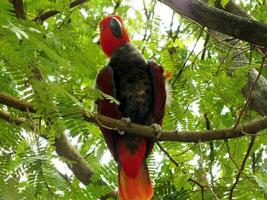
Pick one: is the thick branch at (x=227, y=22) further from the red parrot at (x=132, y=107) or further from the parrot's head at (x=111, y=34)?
the parrot's head at (x=111, y=34)

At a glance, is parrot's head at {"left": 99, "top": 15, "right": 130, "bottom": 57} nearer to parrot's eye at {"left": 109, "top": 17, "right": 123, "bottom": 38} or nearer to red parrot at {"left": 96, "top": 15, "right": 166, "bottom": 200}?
parrot's eye at {"left": 109, "top": 17, "right": 123, "bottom": 38}

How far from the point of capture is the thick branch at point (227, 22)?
226cm

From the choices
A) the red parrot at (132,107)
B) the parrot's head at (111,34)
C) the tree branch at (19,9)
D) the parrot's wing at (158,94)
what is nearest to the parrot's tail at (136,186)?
the red parrot at (132,107)

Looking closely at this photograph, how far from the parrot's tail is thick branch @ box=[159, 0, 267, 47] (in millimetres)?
1244

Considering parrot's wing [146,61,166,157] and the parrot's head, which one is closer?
parrot's wing [146,61,166,157]

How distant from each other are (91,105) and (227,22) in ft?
4.97

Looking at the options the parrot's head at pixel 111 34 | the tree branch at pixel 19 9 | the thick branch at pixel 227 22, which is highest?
the parrot's head at pixel 111 34

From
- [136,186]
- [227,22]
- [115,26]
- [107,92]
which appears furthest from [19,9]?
[136,186]

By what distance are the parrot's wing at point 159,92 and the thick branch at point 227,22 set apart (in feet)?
3.24

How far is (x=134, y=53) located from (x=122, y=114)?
19.6 inches

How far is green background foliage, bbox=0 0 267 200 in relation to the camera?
2043 mm

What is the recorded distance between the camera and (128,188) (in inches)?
127

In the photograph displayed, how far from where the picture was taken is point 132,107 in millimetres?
3402

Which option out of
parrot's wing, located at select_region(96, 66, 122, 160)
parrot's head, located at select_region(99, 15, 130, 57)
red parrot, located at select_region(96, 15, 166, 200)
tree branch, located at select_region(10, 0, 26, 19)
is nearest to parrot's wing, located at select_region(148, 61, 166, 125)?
red parrot, located at select_region(96, 15, 166, 200)
